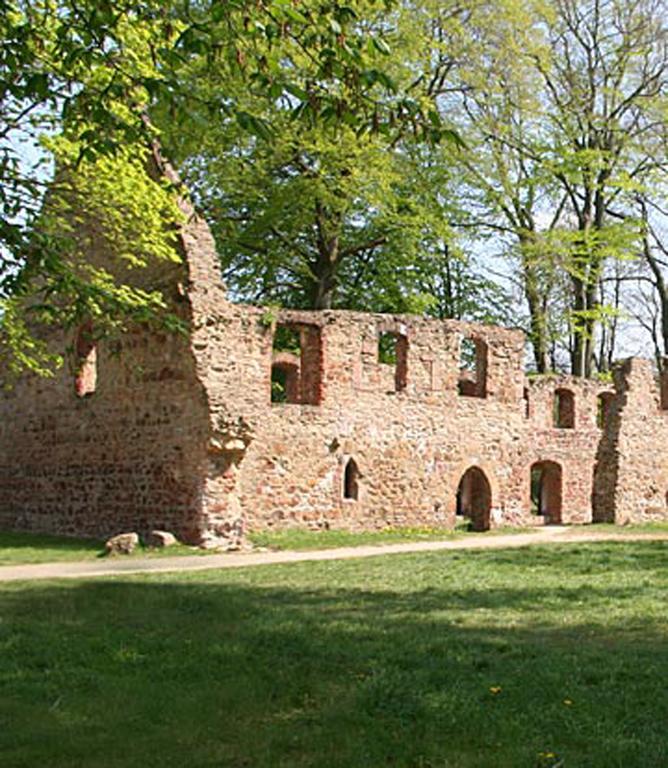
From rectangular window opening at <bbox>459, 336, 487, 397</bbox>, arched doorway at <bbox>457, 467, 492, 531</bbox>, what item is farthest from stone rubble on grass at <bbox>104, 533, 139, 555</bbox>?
rectangular window opening at <bbox>459, 336, 487, 397</bbox>

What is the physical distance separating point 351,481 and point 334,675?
1533 centimetres

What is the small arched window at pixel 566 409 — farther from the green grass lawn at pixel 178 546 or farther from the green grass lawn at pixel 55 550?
the green grass lawn at pixel 55 550

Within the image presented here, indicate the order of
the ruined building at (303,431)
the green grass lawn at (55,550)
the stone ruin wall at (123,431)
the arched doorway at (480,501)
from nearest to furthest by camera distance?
the green grass lawn at (55,550)
the stone ruin wall at (123,431)
the ruined building at (303,431)
the arched doorway at (480,501)

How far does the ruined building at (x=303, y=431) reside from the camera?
17.7 metres

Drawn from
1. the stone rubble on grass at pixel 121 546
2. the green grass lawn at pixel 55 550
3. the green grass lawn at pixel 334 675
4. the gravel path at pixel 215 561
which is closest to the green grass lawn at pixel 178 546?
the green grass lawn at pixel 55 550

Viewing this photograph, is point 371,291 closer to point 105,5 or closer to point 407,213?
point 407,213

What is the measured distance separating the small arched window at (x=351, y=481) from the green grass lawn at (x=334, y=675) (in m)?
10.3

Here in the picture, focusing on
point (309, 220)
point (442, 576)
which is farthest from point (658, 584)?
point (309, 220)

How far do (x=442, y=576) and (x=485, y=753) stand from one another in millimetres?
7470

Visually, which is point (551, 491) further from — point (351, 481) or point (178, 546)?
point (178, 546)

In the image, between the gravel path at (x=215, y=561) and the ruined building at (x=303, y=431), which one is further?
the ruined building at (x=303, y=431)

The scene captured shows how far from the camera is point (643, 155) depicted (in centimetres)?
3584

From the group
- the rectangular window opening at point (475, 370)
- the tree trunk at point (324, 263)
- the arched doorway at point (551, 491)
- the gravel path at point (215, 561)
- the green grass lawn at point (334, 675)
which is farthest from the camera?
the tree trunk at point (324, 263)

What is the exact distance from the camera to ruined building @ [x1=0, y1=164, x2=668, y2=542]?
697 inches
